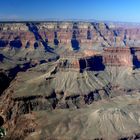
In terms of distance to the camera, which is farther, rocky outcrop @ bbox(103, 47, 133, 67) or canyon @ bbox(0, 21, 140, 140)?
rocky outcrop @ bbox(103, 47, 133, 67)

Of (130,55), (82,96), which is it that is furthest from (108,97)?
(130,55)

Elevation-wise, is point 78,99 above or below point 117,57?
below

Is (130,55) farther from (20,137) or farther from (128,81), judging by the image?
(20,137)

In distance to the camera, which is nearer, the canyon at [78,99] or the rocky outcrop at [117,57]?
the canyon at [78,99]

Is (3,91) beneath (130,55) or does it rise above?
beneath

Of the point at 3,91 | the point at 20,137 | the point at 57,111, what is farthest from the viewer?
the point at 3,91

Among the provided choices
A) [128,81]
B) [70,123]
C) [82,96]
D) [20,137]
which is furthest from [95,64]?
[20,137]

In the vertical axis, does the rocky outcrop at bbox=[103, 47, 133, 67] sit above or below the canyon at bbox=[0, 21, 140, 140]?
above

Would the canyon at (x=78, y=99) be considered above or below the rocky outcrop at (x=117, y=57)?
below

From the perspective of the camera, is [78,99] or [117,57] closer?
[78,99]

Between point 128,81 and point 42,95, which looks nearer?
point 42,95

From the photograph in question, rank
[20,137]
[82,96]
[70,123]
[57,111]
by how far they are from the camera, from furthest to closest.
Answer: [82,96] < [57,111] < [70,123] < [20,137]
